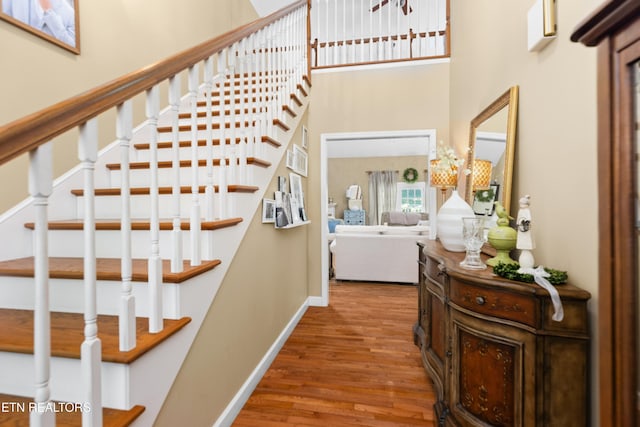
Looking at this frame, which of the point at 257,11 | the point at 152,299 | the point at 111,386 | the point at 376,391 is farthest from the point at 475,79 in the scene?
the point at 257,11

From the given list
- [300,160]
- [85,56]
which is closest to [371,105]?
[300,160]

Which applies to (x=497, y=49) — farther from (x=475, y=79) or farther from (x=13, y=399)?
(x=13, y=399)

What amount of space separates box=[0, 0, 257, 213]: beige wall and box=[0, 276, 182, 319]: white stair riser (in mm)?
526

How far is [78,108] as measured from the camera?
2.53ft

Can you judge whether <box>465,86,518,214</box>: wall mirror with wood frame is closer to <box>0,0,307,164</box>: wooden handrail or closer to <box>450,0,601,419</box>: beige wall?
<box>450,0,601,419</box>: beige wall

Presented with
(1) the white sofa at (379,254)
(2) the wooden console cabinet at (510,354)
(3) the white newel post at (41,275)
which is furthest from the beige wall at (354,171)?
(3) the white newel post at (41,275)

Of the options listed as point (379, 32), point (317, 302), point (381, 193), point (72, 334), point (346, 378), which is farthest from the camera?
point (381, 193)

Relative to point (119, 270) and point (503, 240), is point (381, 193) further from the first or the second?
point (119, 270)

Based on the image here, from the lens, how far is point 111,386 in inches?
37.2

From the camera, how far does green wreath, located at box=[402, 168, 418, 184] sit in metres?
9.57

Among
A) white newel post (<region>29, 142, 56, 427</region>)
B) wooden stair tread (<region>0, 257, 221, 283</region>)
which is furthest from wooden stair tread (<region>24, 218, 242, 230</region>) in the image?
white newel post (<region>29, 142, 56, 427</region>)

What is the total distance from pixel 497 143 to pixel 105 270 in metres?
2.30

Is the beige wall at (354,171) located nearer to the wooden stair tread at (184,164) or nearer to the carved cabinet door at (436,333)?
the carved cabinet door at (436,333)

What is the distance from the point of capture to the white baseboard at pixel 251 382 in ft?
5.34
